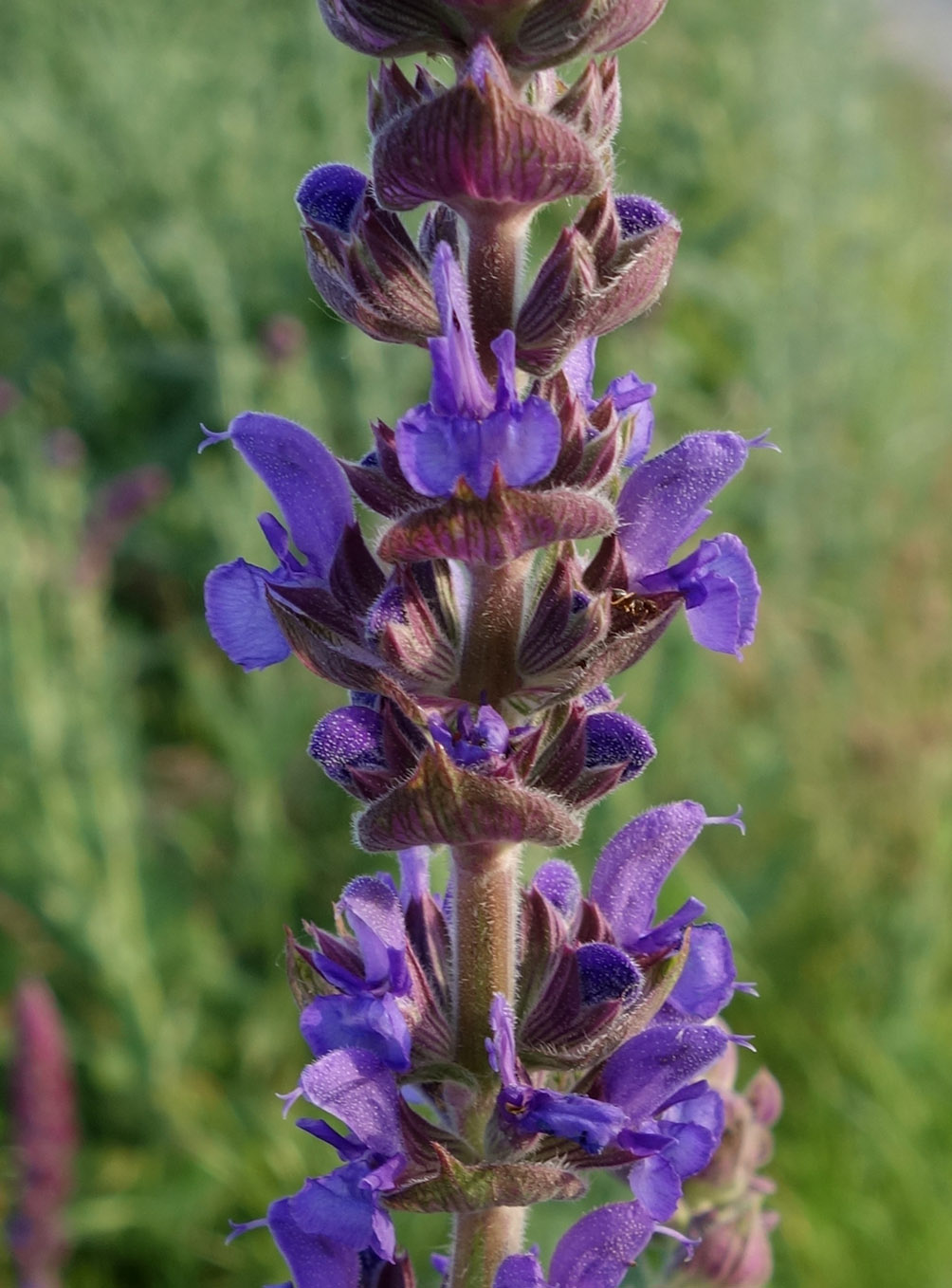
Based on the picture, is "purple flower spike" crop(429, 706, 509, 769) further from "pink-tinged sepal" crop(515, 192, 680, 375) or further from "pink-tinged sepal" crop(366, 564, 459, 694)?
"pink-tinged sepal" crop(515, 192, 680, 375)

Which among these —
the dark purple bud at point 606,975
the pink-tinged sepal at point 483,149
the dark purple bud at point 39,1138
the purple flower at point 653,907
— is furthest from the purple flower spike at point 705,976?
the dark purple bud at point 39,1138

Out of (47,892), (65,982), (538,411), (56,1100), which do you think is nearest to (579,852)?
(56,1100)

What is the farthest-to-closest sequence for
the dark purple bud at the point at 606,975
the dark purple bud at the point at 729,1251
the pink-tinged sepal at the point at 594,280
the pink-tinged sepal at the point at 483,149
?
the dark purple bud at the point at 729,1251 < the dark purple bud at the point at 606,975 < the pink-tinged sepal at the point at 594,280 < the pink-tinged sepal at the point at 483,149

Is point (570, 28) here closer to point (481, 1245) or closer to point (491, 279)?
point (491, 279)

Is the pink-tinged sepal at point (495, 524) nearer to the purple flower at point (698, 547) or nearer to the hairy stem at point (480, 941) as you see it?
the purple flower at point (698, 547)

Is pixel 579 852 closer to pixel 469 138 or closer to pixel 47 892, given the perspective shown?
pixel 47 892

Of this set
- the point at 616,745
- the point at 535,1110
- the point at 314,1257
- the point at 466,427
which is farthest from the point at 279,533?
the point at 314,1257
